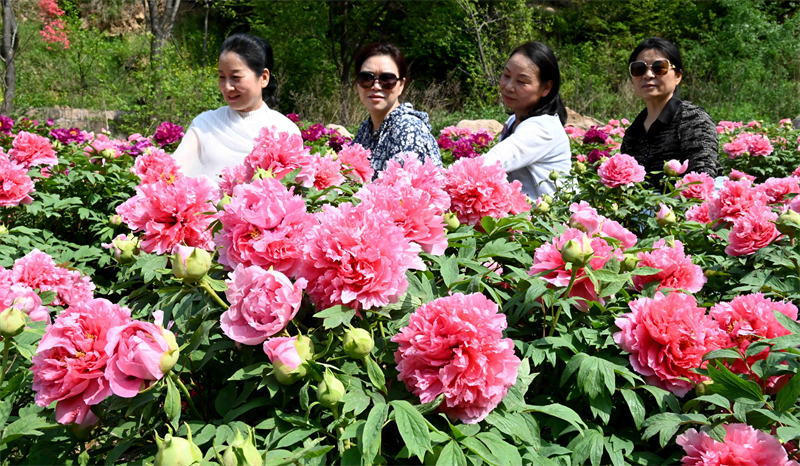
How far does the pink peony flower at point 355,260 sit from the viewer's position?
94 centimetres

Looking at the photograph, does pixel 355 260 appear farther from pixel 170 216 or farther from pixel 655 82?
pixel 655 82

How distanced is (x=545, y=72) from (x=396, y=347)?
97.9 inches

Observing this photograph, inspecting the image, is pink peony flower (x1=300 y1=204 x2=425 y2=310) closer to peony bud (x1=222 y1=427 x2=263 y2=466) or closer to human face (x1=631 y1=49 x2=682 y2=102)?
peony bud (x1=222 y1=427 x2=263 y2=466)

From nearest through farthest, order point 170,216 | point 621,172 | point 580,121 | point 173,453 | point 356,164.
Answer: point 173,453, point 170,216, point 356,164, point 621,172, point 580,121

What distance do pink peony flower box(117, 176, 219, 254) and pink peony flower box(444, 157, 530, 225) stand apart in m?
0.60

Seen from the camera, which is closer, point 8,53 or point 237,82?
point 237,82

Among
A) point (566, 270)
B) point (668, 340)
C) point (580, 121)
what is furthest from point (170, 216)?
point (580, 121)

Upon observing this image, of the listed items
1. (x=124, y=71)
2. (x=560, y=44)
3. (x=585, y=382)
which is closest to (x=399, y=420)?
(x=585, y=382)

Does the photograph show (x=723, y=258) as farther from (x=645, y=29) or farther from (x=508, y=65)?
(x=645, y=29)

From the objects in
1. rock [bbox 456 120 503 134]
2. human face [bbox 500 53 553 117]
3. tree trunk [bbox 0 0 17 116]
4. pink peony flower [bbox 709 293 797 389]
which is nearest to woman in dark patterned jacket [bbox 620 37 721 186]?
human face [bbox 500 53 553 117]

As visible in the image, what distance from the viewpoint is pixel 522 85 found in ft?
10.4

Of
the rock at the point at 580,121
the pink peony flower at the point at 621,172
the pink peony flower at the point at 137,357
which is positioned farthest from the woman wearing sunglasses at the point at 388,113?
the rock at the point at 580,121

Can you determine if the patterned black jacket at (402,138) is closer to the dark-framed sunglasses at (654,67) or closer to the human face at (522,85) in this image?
the human face at (522,85)

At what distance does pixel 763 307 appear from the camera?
1.15 metres
